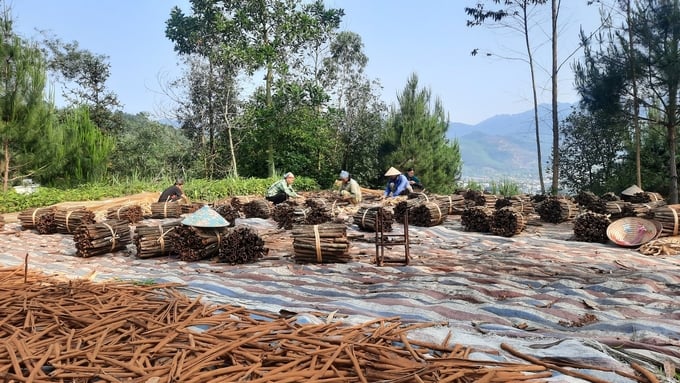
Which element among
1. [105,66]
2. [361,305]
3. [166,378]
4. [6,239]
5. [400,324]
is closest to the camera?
[166,378]

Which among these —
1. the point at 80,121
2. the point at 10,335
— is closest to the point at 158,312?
the point at 10,335

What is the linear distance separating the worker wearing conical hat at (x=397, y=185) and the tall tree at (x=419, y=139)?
764cm

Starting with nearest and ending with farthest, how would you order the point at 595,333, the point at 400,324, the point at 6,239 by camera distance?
the point at 400,324, the point at 595,333, the point at 6,239

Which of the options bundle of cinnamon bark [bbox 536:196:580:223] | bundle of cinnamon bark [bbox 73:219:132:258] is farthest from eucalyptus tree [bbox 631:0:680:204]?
bundle of cinnamon bark [bbox 73:219:132:258]

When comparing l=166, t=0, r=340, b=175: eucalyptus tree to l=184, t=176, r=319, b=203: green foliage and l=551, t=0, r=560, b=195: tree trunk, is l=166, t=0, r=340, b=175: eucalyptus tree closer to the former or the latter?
l=184, t=176, r=319, b=203: green foliage

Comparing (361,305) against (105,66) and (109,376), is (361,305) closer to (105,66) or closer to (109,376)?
(109,376)

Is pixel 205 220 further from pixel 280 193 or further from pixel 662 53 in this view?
pixel 662 53

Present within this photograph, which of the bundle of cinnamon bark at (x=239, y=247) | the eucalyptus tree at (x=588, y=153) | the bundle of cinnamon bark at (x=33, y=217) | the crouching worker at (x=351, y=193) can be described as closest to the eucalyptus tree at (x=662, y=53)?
the eucalyptus tree at (x=588, y=153)

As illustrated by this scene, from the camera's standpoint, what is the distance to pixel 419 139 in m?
17.5

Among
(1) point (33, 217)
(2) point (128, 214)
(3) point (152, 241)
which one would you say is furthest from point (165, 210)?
(3) point (152, 241)

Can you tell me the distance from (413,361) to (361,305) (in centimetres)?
110

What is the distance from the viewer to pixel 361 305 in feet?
9.00

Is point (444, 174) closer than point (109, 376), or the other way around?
point (109, 376)

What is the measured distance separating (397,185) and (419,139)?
829 centimetres
